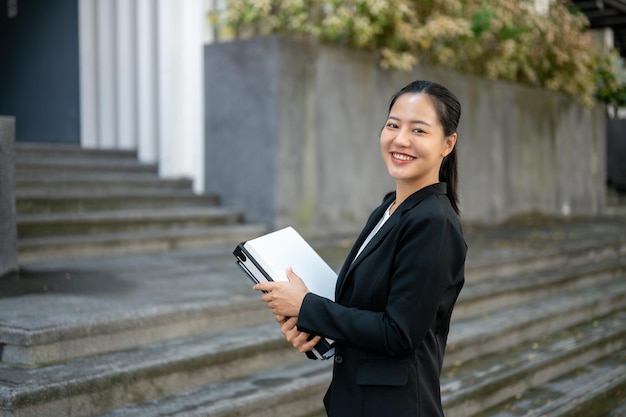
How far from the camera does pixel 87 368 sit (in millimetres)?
3287

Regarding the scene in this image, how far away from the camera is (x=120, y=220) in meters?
6.59

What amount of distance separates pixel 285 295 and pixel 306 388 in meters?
1.87

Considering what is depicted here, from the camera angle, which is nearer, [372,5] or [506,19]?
[372,5]

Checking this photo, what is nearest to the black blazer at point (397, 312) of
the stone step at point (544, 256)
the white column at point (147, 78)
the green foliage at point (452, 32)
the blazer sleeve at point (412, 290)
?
the blazer sleeve at point (412, 290)

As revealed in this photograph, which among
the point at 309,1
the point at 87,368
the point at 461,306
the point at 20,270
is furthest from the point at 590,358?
the point at 309,1

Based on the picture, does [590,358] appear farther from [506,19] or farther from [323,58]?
[506,19]

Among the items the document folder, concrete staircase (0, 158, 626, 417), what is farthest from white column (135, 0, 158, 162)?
the document folder

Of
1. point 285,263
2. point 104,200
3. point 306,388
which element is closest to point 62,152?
point 104,200

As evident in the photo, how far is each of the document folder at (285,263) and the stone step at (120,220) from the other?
4.33 metres

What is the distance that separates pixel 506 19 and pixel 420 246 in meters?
8.58

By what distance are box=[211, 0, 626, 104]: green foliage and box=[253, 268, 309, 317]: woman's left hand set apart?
243 inches

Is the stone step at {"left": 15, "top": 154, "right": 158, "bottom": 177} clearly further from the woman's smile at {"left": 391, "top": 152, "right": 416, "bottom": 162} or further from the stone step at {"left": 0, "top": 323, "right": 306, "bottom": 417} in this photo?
the woman's smile at {"left": 391, "top": 152, "right": 416, "bottom": 162}

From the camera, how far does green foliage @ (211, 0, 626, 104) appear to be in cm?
795

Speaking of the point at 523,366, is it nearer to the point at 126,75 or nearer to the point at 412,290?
the point at 412,290
